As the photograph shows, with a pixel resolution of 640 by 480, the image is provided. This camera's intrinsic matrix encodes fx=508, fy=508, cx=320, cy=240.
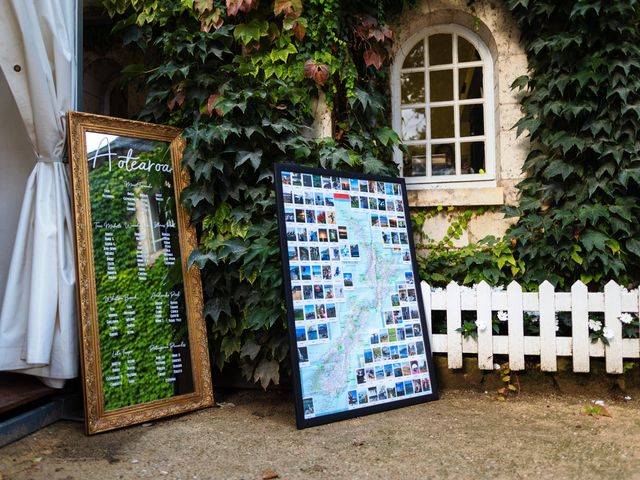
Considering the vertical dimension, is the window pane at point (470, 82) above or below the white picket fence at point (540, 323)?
above

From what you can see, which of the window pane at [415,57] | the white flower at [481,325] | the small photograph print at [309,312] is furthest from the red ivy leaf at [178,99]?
the white flower at [481,325]

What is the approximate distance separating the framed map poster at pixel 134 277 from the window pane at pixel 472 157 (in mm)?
2480

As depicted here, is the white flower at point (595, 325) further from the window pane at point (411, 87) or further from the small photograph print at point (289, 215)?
the window pane at point (411, 87)

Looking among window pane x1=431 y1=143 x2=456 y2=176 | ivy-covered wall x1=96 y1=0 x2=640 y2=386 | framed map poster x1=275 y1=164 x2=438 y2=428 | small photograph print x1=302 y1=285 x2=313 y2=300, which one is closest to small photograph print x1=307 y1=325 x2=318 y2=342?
framed map poster x1=275 y1=164 x2=438 y2=428

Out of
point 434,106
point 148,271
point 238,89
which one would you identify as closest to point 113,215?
point 148,271

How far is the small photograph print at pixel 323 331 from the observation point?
2971 mm

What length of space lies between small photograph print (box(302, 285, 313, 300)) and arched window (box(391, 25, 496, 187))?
6.51 feet

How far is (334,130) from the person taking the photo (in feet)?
12.8

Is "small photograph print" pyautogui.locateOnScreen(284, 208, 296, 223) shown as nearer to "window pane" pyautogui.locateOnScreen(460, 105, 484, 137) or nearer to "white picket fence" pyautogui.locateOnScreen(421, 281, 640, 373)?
"white picket fence" pyautogui.locateOnScreen(421, 281, 640, 373)

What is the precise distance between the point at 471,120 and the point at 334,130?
4.83ft

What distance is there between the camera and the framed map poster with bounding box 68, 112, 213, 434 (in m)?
2.96

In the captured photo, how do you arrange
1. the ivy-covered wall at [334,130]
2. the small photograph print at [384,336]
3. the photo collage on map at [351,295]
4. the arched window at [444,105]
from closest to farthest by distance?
the photo collage on map at [351,295]
the small photograph print at [384,336]
the ivy-covered wall at [334,130]
the arched window at [444,105]

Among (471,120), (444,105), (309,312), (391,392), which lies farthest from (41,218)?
(471,120)

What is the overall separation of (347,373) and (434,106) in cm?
271
